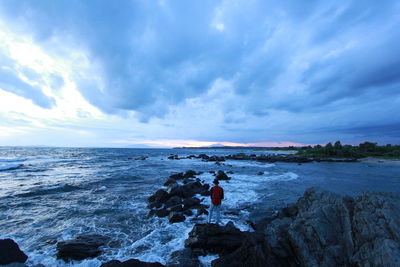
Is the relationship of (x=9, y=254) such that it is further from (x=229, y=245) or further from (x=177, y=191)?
(x=177, y=191)

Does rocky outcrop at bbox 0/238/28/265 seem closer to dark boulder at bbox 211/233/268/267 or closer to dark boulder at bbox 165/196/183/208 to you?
dark boulder at bbox 211/233/268/267

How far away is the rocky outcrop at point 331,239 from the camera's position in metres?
4.69

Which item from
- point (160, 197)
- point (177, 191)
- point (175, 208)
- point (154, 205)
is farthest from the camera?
point (177, 191)

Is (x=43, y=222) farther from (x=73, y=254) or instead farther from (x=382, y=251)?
(x=382, y=251)

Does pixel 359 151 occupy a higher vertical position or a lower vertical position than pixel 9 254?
higher

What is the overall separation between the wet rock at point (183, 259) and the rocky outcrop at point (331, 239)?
35 cm

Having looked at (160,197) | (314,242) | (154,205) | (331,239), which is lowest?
(154,205)

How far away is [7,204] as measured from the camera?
14.1m

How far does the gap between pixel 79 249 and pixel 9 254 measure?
7.99 feet

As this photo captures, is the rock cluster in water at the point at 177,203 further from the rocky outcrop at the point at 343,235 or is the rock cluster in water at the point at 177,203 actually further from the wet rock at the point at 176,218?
the rocky outcrop at the point at 343,235

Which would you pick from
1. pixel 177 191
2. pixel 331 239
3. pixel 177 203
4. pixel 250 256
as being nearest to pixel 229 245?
pixel 250 256

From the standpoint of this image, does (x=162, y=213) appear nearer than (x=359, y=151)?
Yes

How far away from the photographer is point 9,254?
22.9 ft

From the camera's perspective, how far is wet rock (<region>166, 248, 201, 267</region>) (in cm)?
675
